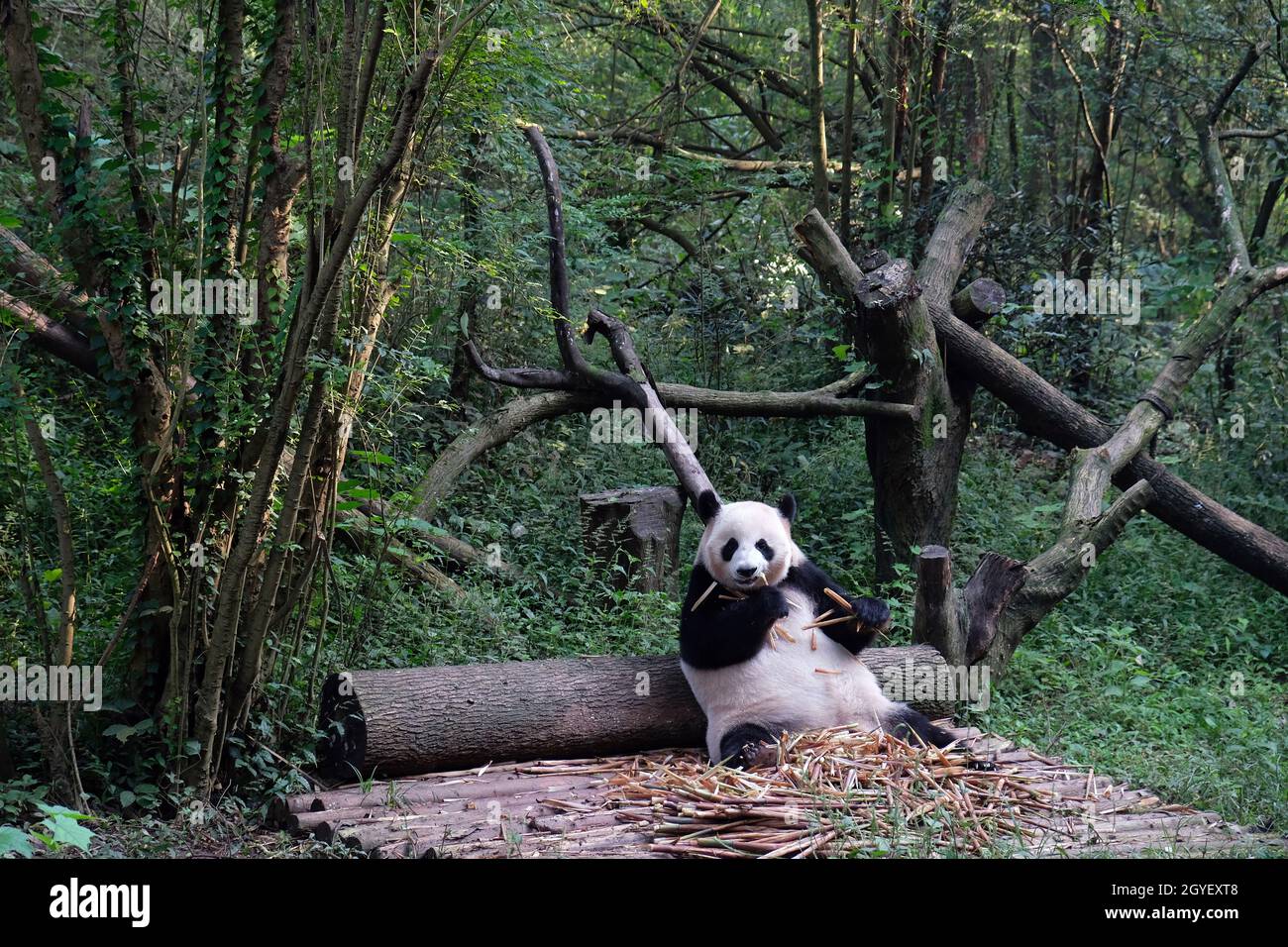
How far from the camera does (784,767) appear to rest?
14.9ft

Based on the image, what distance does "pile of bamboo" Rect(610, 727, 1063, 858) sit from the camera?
392cm

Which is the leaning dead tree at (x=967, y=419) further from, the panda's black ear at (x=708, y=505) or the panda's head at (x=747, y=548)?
the panda's black ear at (x=708, y=505)

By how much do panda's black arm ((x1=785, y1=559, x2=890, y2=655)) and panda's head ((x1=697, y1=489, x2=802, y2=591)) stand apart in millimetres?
102

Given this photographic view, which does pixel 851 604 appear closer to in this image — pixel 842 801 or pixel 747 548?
pixel 747 548

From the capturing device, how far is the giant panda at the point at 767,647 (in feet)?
16.3

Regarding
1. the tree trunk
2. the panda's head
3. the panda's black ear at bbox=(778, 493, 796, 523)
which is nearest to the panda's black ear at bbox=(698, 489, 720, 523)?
the panda's head

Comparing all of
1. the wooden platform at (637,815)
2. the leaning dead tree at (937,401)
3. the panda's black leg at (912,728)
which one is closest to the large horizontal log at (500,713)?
the wooden platform at (637,815)

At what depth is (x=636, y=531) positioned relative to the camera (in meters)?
7.36

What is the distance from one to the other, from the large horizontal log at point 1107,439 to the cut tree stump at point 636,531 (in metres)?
2.29

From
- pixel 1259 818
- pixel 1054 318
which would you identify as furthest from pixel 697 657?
pixel 1054 318

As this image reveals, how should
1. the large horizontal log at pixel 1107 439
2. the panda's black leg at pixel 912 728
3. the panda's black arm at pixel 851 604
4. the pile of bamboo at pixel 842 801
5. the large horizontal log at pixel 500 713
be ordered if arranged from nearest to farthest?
the pile of bamboo at pixel 842 801 < the large horizontal log at pixel 500 713 < the panda's black leg at pixel 912 728 < the panda's black arm at pixel 851 604 < the large horizontal log at pixel 1107 439

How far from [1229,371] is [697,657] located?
787cm

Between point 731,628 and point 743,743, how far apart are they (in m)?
0.50
